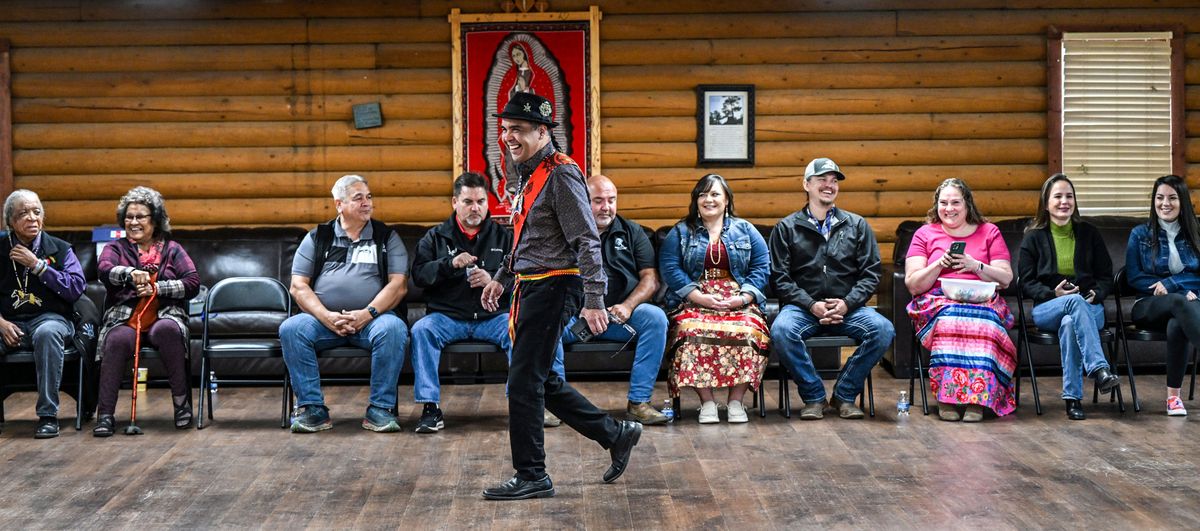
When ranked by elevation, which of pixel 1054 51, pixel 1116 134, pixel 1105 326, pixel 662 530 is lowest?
pixel 662 530

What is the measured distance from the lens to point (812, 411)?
581 cm

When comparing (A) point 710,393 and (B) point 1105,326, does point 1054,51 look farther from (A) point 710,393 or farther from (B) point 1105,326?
(A) point 710,393

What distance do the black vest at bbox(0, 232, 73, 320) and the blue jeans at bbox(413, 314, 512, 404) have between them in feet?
5.73

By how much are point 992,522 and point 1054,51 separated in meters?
4.80

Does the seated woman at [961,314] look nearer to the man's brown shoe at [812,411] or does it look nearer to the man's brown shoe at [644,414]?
the man's brown shoe at [812,411]

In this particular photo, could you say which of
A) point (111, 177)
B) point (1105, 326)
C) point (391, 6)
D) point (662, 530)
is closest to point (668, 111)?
point (391, 6)

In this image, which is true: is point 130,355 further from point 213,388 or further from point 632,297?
point 632,297

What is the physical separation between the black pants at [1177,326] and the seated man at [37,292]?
518cm

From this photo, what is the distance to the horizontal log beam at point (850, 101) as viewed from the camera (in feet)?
25.6

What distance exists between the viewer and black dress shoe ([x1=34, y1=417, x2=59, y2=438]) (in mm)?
5473

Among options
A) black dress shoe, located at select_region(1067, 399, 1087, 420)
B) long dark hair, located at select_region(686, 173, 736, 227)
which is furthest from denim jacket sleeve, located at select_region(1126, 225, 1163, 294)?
long dark hair, located at select_region(686, 173, 736, 227)

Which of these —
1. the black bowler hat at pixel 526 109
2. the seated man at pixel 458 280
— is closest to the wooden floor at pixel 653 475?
the seated man at pixel 458 280

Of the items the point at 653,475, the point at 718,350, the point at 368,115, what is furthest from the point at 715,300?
the point at 368,115

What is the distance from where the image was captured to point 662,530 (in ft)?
12.6
